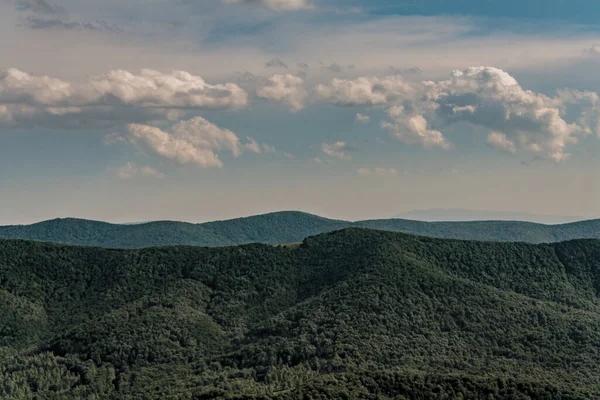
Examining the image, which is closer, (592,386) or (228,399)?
(228,399)

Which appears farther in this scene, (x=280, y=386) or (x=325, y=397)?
(x=280, y=386)

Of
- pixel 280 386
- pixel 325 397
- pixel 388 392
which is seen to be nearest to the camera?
pixel 325 397

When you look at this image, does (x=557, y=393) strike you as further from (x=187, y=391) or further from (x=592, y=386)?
(x=187, y=391)

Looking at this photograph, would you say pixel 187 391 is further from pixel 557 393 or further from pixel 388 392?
pixel 557 393

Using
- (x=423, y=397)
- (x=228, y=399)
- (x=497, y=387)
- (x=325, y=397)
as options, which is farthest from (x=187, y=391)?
(x=497, y=387)

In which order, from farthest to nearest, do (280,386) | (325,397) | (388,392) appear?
(280,386) → (388,392) → (325,397)

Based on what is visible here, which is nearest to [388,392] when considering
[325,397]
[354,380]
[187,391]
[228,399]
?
[354,380]

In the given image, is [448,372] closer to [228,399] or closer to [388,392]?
[388,392]

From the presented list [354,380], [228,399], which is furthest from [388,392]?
[228,399]
